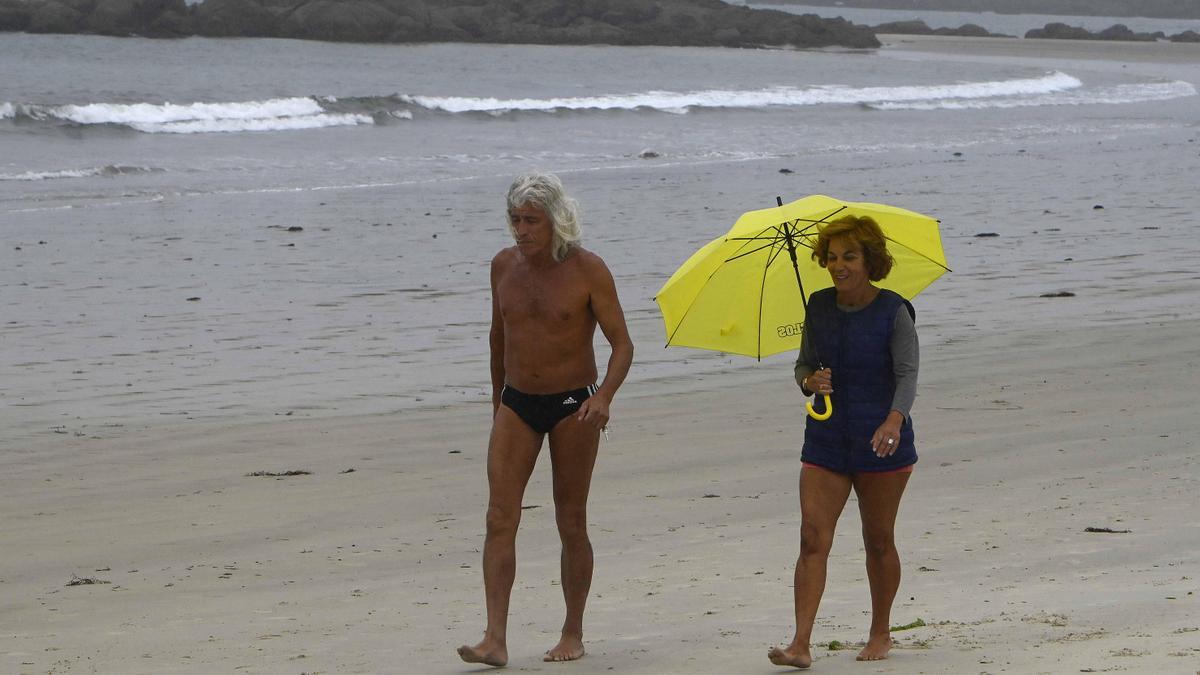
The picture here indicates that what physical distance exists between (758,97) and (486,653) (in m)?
44.7

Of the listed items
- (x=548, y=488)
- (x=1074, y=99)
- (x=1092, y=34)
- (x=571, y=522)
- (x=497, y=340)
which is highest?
(x=1092, y=34)

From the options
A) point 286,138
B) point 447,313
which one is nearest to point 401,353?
point 447,313

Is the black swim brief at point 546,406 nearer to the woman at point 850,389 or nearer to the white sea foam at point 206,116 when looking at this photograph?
the woman at point 850,389

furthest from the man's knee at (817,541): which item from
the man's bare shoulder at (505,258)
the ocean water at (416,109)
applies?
the ocean water at (416,109)

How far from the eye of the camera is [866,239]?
4.42 meters

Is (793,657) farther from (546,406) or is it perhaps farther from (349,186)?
(349,186)

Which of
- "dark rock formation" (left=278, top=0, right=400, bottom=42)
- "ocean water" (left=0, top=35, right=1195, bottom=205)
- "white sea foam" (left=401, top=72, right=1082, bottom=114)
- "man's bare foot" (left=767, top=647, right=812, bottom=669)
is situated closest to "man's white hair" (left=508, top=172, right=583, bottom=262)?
"man's bare foot" (left=767, top=647, right=812, bottom=669)

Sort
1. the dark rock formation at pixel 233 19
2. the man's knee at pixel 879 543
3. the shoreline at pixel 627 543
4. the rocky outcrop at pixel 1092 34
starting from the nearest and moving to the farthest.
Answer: the man's knee at pixel 879 543
the shoreline at pixel 627 543
the dark rock formation at pixel 233 19
the rocky outcrop at pixel 1092 34

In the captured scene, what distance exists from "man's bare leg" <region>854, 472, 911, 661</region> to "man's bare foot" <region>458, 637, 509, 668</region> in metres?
1.09

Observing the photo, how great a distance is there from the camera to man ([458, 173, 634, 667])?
4.76 metres

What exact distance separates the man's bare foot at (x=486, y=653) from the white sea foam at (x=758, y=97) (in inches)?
1378

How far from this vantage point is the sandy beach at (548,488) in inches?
194

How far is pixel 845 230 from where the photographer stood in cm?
443

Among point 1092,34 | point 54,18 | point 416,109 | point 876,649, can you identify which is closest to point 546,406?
point 876,649
